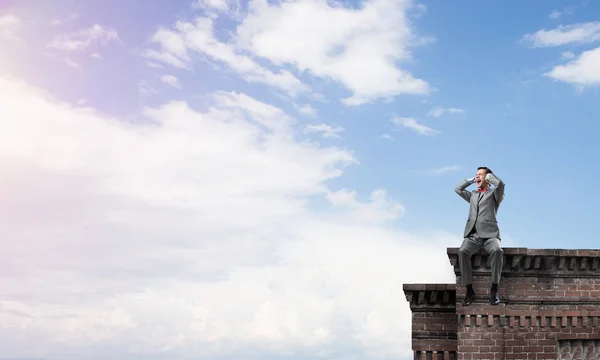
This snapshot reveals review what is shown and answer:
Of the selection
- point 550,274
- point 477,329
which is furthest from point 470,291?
point 550,274

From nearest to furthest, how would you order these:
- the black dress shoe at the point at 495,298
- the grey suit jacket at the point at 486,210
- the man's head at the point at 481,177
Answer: the grey suit jacket at the point at 486,210 < the black dress shoe at the point at 495,298 < the man's head at the point at 481,177

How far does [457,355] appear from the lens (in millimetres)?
19469

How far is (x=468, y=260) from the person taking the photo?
18.9 metres

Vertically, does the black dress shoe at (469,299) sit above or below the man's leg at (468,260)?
below

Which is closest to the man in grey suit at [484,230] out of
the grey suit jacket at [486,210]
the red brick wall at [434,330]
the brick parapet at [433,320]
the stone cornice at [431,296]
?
the grey suit jacket at [486,210]

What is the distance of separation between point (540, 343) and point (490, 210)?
3581mm

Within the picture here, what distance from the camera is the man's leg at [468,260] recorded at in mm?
18750

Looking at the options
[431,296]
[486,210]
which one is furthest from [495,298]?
[486,210]

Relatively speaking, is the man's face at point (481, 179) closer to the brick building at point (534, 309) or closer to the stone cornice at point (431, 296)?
the brick building at point (534, 309)

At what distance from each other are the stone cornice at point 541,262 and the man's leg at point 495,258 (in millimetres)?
313

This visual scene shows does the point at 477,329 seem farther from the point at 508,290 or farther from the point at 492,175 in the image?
the point at 492,175

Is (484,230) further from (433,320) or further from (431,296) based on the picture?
(433,320)

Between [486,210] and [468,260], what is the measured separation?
1.33 metres

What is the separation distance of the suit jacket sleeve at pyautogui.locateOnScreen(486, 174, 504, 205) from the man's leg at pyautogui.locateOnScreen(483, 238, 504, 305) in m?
1.08
